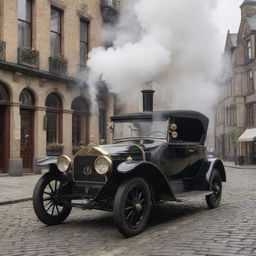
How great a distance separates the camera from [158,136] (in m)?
7.79

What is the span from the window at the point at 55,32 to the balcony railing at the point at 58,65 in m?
0.43

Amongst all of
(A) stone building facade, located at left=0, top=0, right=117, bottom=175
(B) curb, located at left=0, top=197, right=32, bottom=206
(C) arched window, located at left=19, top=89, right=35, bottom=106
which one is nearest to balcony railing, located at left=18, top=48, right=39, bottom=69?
(A) stone building facade, located at left=0, top=0, right=117, bottom=175

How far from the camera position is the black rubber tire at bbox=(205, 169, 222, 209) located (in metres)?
8.67

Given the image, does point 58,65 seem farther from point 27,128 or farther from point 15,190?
point 15,190

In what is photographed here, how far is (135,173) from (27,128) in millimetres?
12269

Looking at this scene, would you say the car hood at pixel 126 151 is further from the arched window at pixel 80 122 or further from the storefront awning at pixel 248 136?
the storefront awning at pixel 248 136

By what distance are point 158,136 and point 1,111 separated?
35.2 ft

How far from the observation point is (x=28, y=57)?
17.7 m

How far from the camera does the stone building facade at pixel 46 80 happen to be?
55.4ft

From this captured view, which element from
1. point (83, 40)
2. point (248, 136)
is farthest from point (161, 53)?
point (248, 136)

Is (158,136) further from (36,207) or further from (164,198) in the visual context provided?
(36,207)

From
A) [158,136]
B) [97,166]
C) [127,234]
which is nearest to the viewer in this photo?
[127,234]

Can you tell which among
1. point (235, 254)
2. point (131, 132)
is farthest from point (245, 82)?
point (235, 254)

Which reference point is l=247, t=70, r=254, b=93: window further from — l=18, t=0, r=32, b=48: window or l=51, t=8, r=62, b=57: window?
l=18, t=0, r=32, b=48: window
